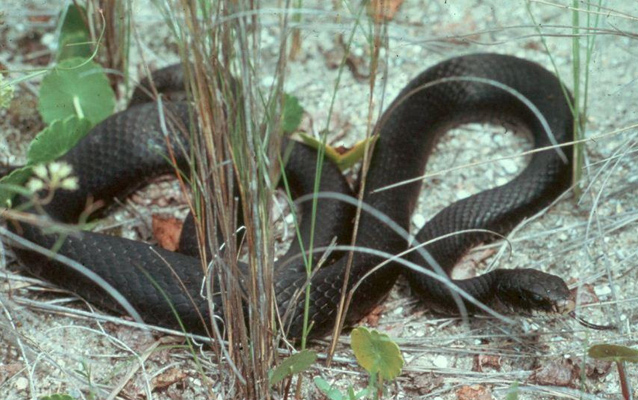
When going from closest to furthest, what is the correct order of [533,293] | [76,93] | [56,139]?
[533,293]
[56,139]
[76,93]

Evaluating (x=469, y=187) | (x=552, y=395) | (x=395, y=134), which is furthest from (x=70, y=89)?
(x=552, y=395)

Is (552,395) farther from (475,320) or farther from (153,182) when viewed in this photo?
(153,182)

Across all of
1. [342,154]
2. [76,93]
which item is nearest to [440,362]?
[342,154]

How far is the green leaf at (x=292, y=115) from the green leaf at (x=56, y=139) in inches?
43.1

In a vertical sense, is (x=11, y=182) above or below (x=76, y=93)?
below

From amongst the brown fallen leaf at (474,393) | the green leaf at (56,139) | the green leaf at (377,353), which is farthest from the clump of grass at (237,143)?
the green leaf at (56,139)

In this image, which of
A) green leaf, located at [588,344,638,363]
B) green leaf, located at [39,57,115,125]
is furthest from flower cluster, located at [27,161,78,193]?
green leaf, located at [588,344,638,363]

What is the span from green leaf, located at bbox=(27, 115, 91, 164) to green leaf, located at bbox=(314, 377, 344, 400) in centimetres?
191

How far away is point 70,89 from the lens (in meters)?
4.79

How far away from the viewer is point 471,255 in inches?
185

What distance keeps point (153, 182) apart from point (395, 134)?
55.6 inches

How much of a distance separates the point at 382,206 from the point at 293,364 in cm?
149

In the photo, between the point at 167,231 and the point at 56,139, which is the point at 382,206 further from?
the point at 56,139

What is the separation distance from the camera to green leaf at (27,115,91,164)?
14.7 ft
